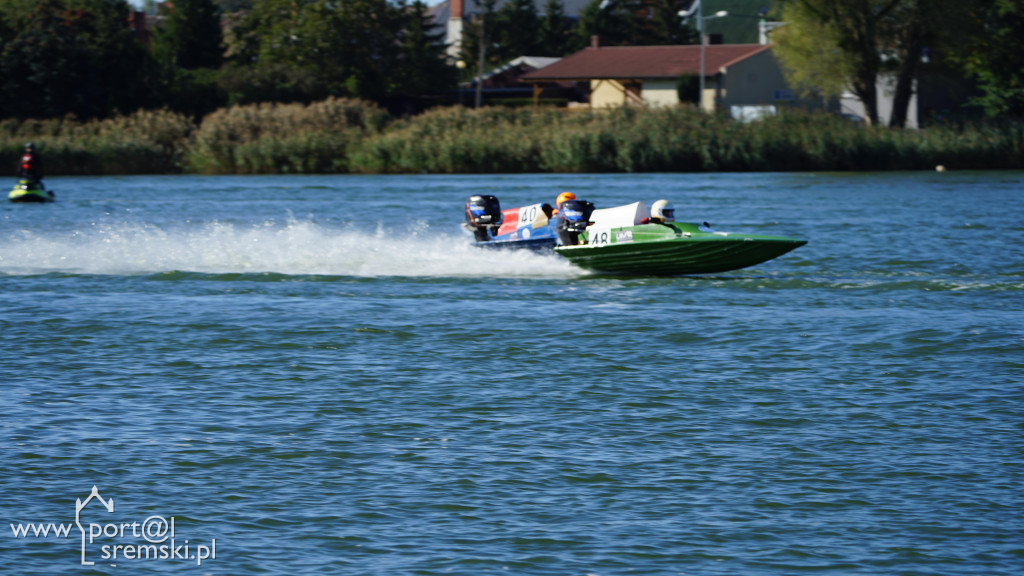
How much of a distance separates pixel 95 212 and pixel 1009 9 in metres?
36.8

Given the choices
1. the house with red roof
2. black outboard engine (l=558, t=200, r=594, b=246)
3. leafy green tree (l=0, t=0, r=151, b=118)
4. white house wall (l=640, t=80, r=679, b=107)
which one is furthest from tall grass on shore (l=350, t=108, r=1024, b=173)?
black outboard engine (l=558, t=200, r=594, b=246)

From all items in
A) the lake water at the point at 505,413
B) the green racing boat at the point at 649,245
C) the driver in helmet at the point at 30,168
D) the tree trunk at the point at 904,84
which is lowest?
the lake water at the point at 505,413

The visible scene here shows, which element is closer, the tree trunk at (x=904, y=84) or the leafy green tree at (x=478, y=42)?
the tree trunk at (x=904, y=84)

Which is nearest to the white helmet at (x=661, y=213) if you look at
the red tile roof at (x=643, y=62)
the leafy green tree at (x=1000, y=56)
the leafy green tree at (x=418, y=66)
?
the leafy green tree at (x=1000, y=56)

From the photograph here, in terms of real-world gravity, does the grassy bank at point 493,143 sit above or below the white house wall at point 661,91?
below

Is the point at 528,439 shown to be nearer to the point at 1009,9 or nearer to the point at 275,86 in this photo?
the point at 1009,9

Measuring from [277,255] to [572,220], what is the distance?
20.5 feet

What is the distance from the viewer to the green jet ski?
35.1 metres

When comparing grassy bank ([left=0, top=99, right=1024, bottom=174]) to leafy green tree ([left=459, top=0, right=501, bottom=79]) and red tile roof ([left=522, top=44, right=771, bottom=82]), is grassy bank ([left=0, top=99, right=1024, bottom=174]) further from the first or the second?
leafy green tree ([left=459, top=0, right=501, bottom=79])

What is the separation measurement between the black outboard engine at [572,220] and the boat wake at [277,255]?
3.11 ft

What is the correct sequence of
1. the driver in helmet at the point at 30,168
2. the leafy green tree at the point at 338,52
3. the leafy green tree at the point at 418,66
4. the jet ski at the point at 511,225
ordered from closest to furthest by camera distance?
the jet ski at the point at 511,225
the driver in helmet at the point at 30,168
the leafy green tree at the point at 338,52
the leafy green tree at the point at 418,66

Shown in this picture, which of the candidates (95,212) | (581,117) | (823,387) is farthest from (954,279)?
(581,117)

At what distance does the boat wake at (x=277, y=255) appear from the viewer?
2058 centimetres

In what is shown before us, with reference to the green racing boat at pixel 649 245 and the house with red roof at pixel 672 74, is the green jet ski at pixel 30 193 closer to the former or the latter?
the green racing boat at pixel 649 245
